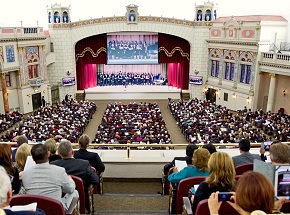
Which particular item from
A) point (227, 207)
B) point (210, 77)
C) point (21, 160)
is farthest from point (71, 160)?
point (210, 77)

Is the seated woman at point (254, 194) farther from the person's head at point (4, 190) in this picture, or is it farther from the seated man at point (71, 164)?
the seated man at point (71, 164)

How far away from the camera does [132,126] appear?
18.5 m

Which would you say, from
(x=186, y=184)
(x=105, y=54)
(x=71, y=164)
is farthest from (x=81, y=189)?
(x=105, y=54)

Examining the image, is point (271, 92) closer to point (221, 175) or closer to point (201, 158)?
point (201, 158)

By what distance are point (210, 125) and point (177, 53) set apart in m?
15.0

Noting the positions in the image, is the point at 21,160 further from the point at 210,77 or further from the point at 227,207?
the point at 210,77

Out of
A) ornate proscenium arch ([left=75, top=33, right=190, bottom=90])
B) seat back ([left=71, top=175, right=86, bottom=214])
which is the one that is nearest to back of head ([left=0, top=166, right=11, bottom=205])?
seat back ([left=71, top=175, right=86, bottom=214])

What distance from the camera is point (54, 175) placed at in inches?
141

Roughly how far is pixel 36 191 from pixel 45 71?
2548 cm

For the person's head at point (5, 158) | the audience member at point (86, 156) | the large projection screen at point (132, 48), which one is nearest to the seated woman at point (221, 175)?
the person's head at point (5, 158)

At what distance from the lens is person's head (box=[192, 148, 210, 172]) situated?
419 cm

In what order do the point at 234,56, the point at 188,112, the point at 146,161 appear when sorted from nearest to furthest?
1. the point at 146,161
2. the point at 188,112
3. the point at 234,56

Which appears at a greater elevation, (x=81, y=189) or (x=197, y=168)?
(x=197, y=168)

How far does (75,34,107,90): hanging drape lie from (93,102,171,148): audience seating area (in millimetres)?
8831
